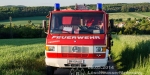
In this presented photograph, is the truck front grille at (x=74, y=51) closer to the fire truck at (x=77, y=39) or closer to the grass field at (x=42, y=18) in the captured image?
the fire truck at (x=77, y=39)

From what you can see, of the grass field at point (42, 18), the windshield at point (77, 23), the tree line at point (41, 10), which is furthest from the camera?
the grass field at point (42, 18)

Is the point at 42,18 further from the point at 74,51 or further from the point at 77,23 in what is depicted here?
the point at 74,51

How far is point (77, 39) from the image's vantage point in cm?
1014

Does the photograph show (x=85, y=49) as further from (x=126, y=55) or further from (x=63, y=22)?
(x=126, y=55)

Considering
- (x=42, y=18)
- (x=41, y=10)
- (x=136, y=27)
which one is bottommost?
(x=136, y=27)

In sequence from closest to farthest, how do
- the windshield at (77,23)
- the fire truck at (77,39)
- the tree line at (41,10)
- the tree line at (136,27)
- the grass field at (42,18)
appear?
the fire truck at (77,39) < the windshield at (77,23) < the tree line at (136,27) < the tree line at (41,10) < the grass field at (42,18)

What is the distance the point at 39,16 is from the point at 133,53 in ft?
210

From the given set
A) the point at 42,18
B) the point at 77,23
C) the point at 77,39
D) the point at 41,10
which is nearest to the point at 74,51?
the point at 77,39

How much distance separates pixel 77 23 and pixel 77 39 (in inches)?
37.0

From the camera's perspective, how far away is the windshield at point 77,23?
10.7 meters

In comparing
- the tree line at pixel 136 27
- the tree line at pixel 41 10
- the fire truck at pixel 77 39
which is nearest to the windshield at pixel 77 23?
the fire truck at pixel 77 39

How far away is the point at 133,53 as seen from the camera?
12508 mm

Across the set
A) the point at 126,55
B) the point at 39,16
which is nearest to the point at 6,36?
the point at 39,16

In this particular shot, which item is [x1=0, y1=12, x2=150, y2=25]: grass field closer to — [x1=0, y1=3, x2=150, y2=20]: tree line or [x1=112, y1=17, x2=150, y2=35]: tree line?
[x1=0, y1=3, x2=150, y2=20]: tree line
